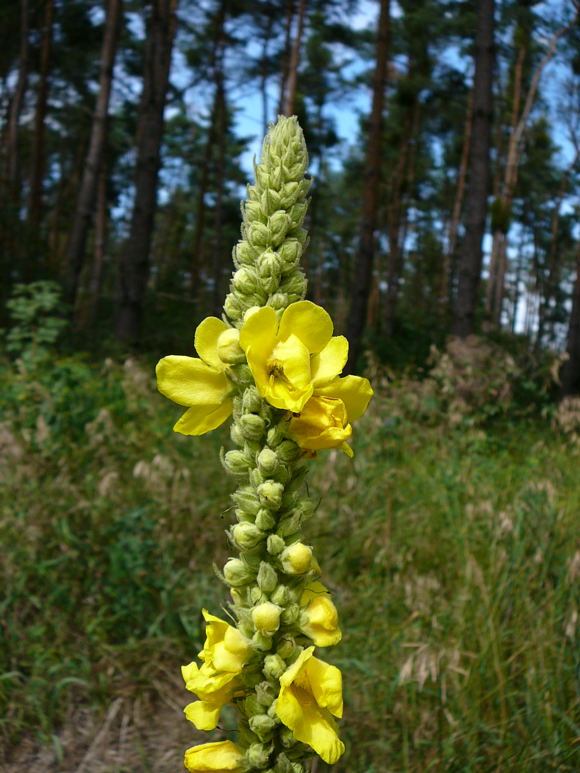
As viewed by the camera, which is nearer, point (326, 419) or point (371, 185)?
point (326, 419)

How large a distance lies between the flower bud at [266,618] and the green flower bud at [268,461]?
215mm

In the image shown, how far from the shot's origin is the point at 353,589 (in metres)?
3.14

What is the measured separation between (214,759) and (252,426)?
574 millimetres

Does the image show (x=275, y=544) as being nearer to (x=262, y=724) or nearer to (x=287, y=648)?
(x=287, y=648)

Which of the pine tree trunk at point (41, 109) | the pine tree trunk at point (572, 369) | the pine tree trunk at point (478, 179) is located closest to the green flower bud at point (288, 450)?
the pine tree trunk at point (478, 179)

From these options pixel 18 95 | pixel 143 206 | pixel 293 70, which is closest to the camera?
pixel 143 206

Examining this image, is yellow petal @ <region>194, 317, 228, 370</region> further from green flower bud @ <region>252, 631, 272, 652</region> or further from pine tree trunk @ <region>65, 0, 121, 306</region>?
pine tree trunk @ <region>65, 0, 121, 306</region>

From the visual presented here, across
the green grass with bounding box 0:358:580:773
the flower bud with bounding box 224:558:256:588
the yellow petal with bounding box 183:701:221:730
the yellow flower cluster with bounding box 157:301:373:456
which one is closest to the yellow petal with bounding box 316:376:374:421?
the yellow flower cluster with bounding box 157:301:373:456

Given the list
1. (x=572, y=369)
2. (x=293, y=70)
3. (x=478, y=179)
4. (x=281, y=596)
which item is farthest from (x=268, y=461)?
(x=293, y=70)

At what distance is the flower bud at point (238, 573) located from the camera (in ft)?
3.64

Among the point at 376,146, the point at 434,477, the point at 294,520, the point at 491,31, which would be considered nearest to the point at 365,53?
the point at 376,146

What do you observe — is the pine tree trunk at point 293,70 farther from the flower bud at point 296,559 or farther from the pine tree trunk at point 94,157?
the flower bud at point 296,559

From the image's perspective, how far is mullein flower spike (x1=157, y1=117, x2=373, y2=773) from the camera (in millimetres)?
1044

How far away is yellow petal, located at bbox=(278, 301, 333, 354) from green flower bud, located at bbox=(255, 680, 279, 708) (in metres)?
0.53
